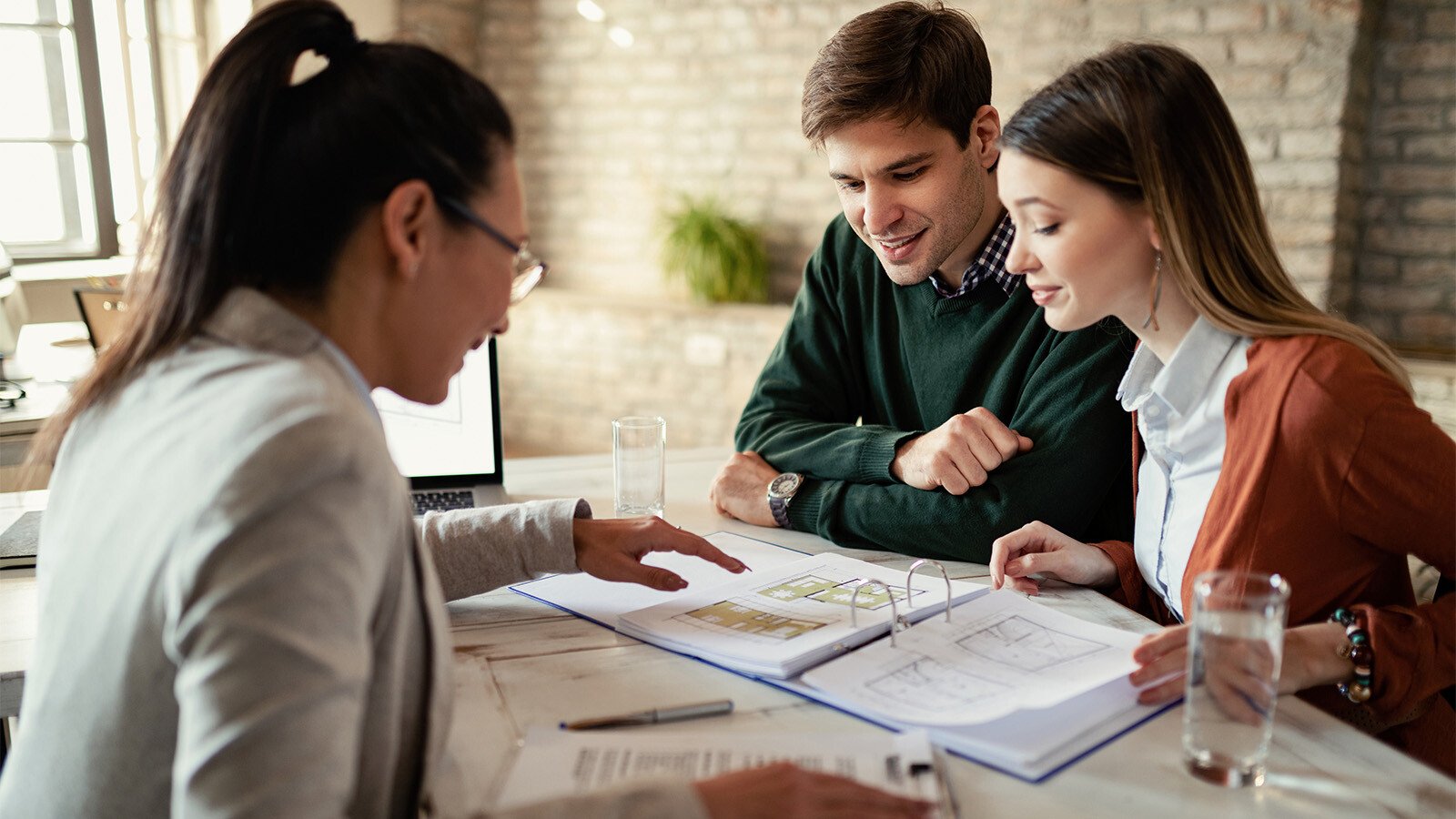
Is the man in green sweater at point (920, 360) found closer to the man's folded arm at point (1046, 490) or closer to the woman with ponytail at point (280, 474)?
the man's folded arm at point (1046, 490)

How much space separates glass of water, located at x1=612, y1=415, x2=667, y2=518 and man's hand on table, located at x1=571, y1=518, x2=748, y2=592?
372 mm

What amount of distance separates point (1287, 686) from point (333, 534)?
872 mm

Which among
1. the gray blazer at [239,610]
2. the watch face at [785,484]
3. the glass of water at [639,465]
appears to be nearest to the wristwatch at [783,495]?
the watch face at [785,484]

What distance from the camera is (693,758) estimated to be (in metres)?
0.94

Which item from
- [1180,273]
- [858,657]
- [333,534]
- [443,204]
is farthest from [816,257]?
[333,534]

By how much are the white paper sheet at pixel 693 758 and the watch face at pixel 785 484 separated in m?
0.73

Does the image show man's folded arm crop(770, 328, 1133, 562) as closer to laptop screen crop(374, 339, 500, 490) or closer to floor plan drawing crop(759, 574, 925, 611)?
floor plan drawing crop(759, 574, 925, 611)

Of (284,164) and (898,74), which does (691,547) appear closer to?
(284,164)

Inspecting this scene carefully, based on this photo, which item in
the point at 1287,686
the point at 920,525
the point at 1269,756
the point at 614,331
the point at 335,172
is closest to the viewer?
the point at 335,172

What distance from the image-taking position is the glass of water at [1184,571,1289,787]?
909 mm

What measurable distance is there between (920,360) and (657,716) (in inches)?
40.5

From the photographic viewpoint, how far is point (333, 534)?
2.32 feet

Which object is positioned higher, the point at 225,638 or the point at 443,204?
the point at 443,204

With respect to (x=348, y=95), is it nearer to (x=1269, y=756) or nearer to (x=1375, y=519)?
(x=1269, y=756)
